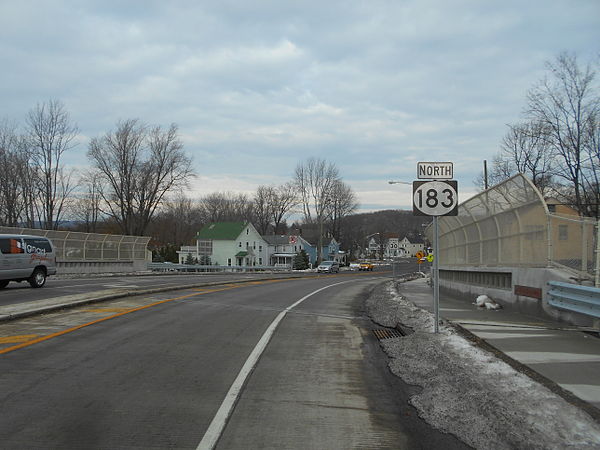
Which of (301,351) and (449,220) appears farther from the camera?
(449,220)

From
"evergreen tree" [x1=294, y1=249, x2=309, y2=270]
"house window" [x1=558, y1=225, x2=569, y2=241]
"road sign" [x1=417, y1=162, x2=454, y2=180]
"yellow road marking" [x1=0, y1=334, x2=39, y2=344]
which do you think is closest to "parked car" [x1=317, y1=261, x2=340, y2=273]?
"evergreen tree" [x1=294, y1=249, x2=309, y2=270]

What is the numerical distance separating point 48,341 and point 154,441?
5.30 metres

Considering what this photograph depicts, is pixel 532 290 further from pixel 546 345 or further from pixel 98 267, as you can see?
pixel 98 267

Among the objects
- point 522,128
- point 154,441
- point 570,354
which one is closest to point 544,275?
point 570,354

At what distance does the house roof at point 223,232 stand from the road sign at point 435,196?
76.4 metres

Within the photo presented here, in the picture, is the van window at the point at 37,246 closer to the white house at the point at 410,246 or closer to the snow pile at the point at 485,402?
the snow pile at the point at 485,402

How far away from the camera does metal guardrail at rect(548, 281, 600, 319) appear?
8.78 metres

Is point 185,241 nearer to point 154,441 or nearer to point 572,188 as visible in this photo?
point 572,188

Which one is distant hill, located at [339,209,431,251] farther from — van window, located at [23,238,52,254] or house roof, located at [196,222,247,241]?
van window, located at [23,238,52,254]

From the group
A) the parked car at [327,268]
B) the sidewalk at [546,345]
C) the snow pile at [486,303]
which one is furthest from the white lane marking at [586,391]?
the parked car at [327,268]

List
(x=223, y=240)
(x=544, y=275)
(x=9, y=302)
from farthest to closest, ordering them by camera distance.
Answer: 1. (x=223, y=240)
2. (x=9, y=302)
3. (x=544, y=275)

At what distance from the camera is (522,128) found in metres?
43.2

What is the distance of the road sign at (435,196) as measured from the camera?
377 inches

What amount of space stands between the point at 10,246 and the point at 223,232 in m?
68.0
